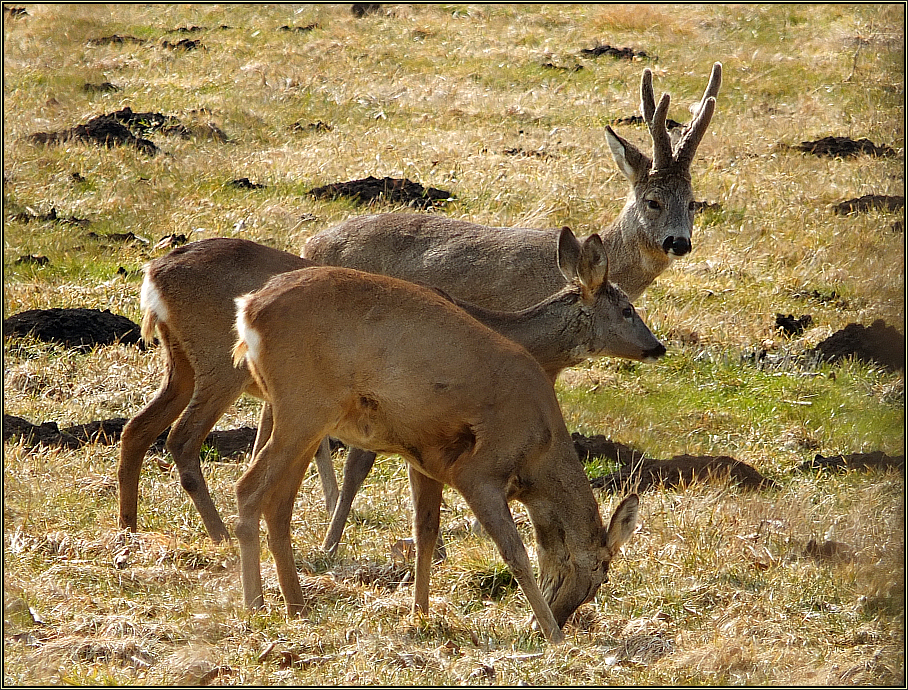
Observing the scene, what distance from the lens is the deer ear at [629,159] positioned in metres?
8.38

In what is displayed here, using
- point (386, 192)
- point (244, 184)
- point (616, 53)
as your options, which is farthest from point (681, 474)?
point (616, 53)

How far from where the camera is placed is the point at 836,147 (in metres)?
15.6

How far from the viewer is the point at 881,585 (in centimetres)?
307

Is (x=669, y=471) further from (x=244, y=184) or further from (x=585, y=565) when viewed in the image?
(x=244, y=184)

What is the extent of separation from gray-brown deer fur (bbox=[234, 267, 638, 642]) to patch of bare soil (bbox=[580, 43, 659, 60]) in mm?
15329

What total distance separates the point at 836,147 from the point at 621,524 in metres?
11.5

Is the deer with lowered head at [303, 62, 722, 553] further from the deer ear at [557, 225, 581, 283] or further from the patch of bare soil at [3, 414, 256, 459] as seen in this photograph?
the deer ear at [557, 225, 581, 283]

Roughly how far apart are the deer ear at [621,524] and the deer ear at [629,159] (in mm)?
3590

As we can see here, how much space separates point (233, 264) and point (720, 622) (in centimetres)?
325

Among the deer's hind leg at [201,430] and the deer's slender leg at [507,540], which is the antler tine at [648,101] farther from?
the deer's slender leg at [507,540]

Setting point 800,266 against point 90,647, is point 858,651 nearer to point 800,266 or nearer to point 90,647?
point 90,647

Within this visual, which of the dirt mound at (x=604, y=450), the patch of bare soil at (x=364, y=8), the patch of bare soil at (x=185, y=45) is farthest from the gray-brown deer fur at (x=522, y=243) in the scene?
the patch of bare soil at (x=364, y=8)

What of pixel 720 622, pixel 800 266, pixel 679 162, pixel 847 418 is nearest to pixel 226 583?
pixel 720 622

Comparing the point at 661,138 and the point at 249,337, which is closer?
the point at 249,337
